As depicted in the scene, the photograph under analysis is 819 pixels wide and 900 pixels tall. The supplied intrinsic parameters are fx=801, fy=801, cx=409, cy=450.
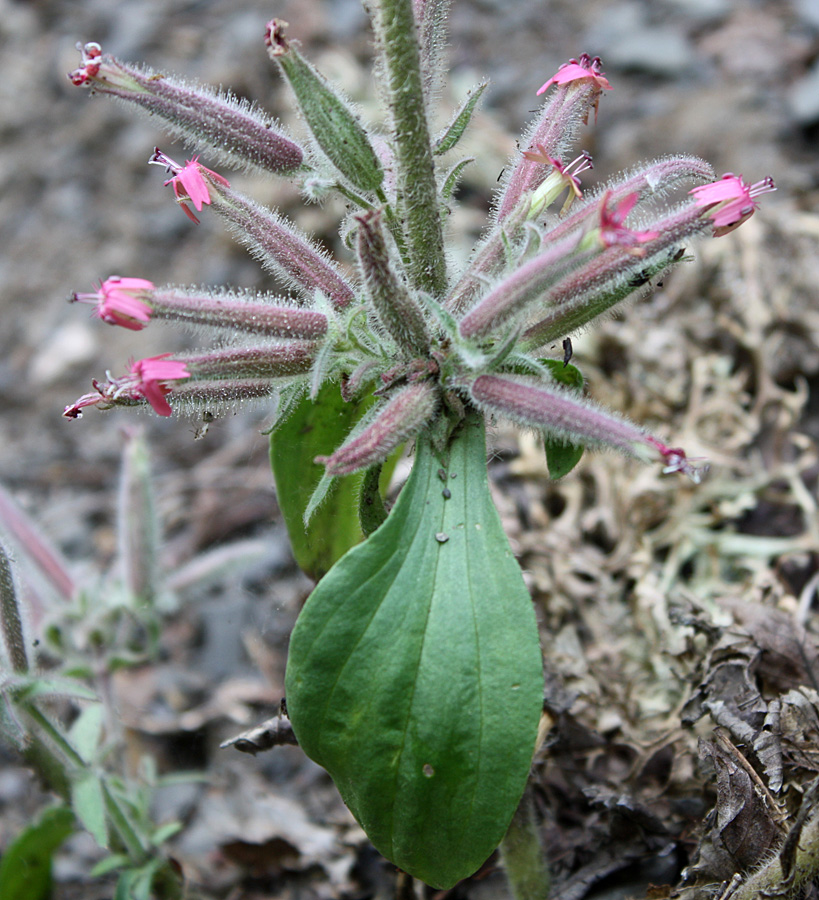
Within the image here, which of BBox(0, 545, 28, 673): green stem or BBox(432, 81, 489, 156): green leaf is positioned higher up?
BBox(432, 81, 489, 156): green leaf

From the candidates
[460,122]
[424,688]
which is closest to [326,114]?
[460,122]

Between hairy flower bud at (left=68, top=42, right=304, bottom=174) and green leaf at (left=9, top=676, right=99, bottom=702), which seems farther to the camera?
green leaf at (left=9, top=676, right=99, bottom=702)

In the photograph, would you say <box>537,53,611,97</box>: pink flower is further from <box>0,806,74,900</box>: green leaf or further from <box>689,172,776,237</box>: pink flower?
<box>0,806,74,900</box>: green leaf

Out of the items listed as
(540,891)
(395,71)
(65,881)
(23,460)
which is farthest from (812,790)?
(23,460)

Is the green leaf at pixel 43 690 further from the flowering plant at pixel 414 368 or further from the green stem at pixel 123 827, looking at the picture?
the flowering plant at pixel 414 368

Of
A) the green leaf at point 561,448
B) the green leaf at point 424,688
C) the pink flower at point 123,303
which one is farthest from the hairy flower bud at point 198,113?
the green leaf at point 424,688

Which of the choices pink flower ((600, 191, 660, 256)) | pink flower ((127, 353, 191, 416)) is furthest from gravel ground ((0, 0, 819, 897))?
pink flower ((127, 353, 191, 416))

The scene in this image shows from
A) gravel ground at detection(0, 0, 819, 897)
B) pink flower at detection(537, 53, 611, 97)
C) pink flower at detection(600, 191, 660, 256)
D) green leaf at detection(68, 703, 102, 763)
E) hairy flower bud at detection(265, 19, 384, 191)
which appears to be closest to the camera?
pink flower at detection(600, 191, 660, 256)
